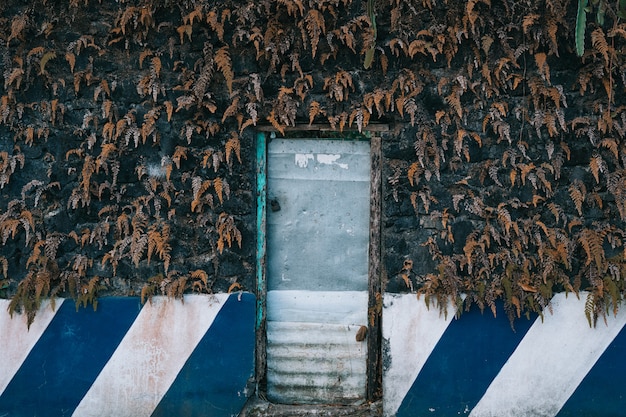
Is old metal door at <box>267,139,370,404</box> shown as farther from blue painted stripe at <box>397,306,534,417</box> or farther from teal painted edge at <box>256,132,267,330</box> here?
blue painted stripe at <box>397,306,534,417</box>

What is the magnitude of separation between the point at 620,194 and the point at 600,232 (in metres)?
0.33

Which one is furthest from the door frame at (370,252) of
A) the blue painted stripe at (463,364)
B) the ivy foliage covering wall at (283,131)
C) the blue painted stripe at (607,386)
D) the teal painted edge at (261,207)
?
the blue painted stripe at (607,386)

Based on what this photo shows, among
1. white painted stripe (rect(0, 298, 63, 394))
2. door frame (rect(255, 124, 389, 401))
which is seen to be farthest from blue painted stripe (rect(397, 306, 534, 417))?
white painted stripe (rect(0, 298, 63, 394))

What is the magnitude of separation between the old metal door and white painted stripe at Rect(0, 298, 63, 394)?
1.77 metres

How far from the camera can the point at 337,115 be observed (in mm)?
4719

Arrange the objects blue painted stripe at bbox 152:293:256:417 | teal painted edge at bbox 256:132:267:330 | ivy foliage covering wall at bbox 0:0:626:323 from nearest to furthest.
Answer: ivy foliage covering wall at bbox 0:0:626:323, blue painted stripe at bbox 152:293:256:417, teal painted edge at bbox 256:132:267:330

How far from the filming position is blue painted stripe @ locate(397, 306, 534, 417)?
15.4ft

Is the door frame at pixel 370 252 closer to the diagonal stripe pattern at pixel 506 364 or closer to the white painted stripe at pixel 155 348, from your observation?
the diagonal stripe pattern at pixel 506 364

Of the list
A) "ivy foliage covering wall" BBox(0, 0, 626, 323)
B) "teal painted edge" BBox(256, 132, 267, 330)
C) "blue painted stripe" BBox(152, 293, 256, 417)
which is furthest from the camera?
"teal painted edge" BBox(256, 132, 267, 330)

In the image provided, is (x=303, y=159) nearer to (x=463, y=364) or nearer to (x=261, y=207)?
(x=261, y=207)

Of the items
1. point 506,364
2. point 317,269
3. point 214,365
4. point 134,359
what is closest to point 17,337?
point 134,359

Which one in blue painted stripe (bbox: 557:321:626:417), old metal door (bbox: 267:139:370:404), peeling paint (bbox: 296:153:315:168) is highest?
peeling paint (bbox: 296:153:315:168)

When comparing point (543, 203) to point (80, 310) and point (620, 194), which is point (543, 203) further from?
point (80, 310)

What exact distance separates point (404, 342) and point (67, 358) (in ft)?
8.70
